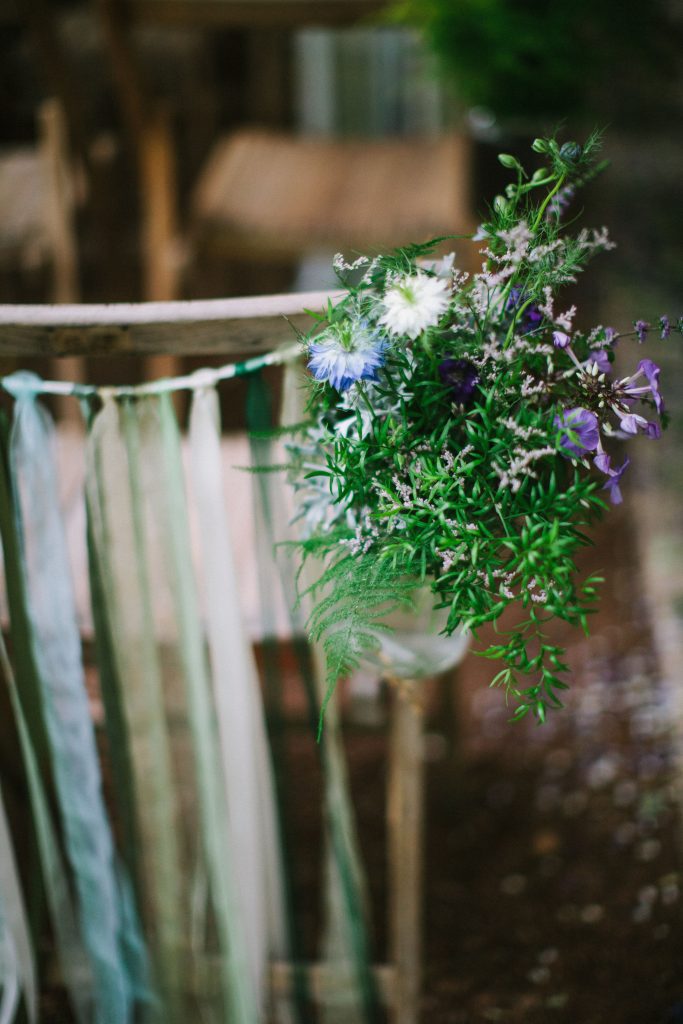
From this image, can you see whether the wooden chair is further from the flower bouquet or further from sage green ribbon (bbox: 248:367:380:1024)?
the flower bouquet

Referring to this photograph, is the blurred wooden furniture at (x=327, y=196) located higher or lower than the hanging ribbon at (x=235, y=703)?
higher

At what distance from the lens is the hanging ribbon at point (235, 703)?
38.9 inches

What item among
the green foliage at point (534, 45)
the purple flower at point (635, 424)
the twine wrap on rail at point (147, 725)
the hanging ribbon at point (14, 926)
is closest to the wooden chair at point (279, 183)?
the green foliage at point (534, 45)

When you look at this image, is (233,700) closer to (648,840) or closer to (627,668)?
(648,840)

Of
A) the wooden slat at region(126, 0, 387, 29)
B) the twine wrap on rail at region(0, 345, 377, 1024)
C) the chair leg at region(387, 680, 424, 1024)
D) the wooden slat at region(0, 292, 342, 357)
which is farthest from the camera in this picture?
the wooden slat at region(126, 0, 387, 29)

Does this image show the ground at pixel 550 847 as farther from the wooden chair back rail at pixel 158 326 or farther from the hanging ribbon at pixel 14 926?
the wooden chair back rail at pixel 158 326

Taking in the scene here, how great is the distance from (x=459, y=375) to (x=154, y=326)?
308mm

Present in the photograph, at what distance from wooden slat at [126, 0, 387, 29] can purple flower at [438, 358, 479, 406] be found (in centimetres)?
160

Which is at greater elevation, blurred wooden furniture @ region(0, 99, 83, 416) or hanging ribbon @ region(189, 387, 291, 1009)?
blurred wooden furniture @ region(0, 99, 83, 416)

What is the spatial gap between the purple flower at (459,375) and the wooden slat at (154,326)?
0.43ft

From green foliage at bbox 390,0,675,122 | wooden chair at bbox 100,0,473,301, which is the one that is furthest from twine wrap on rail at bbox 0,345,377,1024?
green foliage at bbox 390,0,675,122

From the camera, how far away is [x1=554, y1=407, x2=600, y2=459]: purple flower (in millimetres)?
768

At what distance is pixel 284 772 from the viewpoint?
45.8 inches

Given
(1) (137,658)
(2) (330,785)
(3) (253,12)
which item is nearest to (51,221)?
(3) (253,12)
